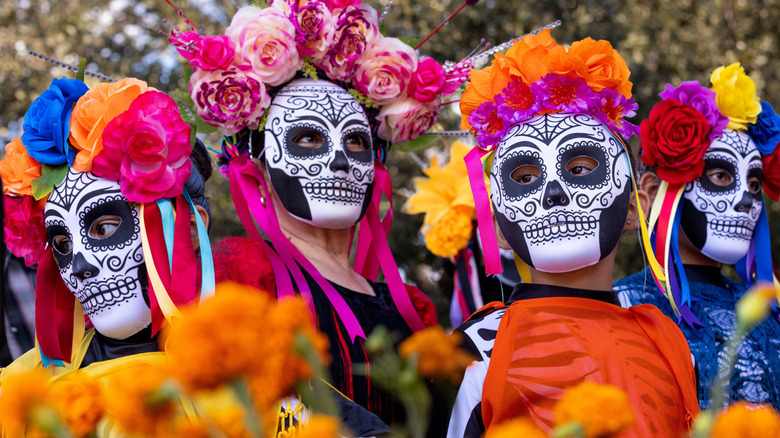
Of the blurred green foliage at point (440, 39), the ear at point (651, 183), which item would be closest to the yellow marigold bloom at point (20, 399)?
the ear at point (651, 183)

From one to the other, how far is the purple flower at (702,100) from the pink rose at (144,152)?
2044mm

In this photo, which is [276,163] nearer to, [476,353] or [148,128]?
[148,128]

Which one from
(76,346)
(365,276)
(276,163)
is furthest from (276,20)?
(76,346)

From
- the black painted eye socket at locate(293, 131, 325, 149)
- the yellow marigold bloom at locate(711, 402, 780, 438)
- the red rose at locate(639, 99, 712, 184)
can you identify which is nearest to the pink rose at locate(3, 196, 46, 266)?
the black painted eye socket at locate(293, 131, 325, 149)

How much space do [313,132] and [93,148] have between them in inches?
33.6

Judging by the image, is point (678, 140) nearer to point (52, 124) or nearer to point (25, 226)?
point (52, 124)

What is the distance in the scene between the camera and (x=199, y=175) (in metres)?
2.87

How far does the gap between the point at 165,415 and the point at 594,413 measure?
16.9 inches

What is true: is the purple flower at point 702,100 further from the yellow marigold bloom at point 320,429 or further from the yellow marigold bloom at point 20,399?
the yellow marigold bloom at point 20,399

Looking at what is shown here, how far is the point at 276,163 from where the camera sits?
9.82 ft

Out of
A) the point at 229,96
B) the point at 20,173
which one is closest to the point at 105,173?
the point at 20,173

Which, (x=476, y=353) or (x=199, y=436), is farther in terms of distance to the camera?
(x=476, y=353)

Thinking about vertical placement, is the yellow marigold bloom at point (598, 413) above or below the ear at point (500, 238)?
above

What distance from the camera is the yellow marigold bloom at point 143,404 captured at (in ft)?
2.40
